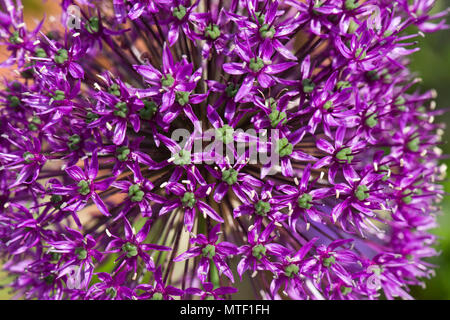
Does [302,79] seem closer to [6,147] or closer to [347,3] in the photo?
[347,3]

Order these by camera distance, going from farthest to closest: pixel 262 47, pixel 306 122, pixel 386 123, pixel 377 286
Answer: pixel 386 123 → pixel 377 286 → pixel 306 122 → pixel 262 47

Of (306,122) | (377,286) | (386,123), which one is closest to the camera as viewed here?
(306,122)

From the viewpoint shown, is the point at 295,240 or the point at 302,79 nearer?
the point at 302,79

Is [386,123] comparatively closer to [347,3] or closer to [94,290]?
[347,3]

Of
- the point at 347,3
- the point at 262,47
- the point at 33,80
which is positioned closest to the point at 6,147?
the point at 33,80

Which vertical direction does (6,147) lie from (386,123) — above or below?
below
